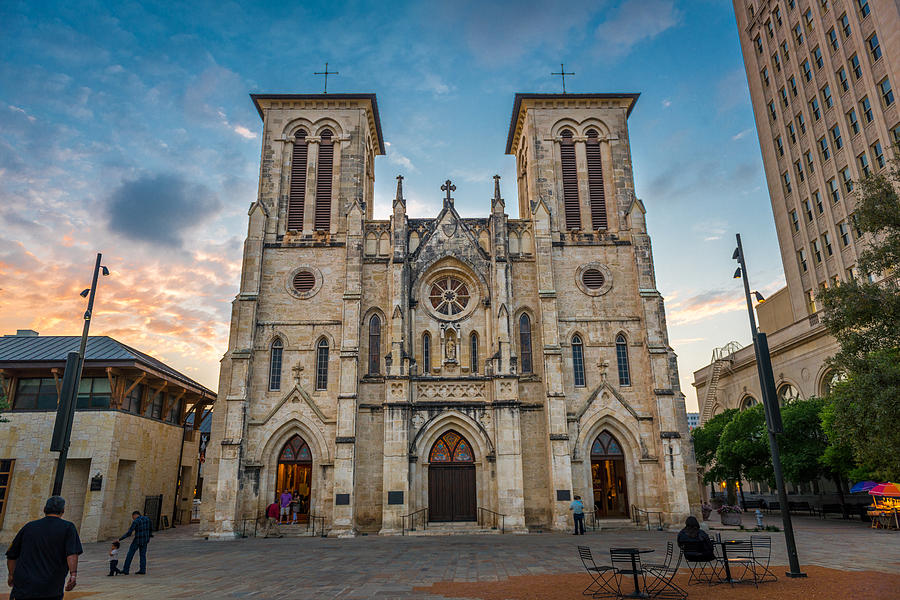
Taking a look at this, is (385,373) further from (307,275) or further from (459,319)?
(307,275)

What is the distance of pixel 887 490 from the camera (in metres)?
23.7

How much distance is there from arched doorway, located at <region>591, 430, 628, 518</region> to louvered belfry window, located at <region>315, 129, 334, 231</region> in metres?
18.3

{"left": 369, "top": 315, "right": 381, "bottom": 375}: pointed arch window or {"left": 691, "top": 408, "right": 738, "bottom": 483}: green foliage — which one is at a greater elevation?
{"left": 369, "top": 315, "right": 381, "bottom": 375}: pointed arch window

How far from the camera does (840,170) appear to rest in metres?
38.1

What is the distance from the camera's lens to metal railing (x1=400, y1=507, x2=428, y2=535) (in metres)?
25.9

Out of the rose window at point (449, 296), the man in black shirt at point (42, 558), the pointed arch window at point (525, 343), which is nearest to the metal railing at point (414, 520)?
the pointed arch window at point (525, 343)

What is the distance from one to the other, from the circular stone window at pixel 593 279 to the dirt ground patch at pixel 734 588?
18487mm

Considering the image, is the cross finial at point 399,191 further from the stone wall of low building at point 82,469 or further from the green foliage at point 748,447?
the green foliage at point 748,447

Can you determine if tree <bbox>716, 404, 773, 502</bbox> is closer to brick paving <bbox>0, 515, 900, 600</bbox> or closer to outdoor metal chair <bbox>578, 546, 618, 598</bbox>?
brick paving <bbox>0, 515, 900, 600</bbox>

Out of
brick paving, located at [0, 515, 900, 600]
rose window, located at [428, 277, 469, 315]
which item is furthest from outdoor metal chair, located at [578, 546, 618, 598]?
rose window, located at [428, 277, 469, 315]

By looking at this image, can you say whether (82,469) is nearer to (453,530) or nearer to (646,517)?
(453,530)

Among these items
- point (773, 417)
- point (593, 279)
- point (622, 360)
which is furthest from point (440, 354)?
point (773, 417)

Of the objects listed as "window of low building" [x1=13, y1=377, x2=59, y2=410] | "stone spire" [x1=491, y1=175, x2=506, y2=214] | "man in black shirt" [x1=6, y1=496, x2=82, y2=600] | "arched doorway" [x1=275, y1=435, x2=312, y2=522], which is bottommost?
"man in black shirt" [x1=6, y1=496, x2=82, y2=600]

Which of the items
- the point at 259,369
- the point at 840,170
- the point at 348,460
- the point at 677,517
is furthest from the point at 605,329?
the point at 840,170
